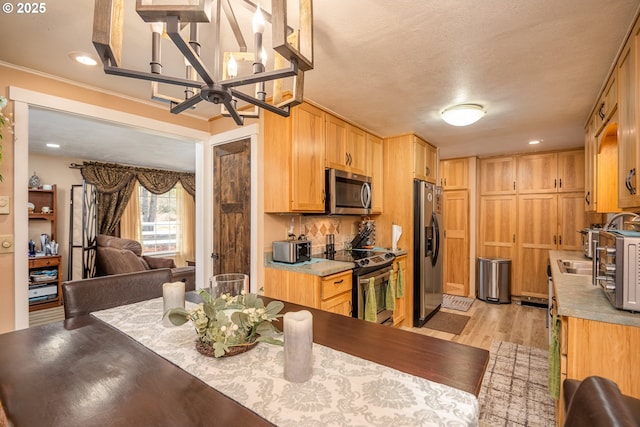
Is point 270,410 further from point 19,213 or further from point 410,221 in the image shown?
point 410,221

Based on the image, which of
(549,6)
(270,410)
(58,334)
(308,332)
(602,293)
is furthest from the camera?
(602,293)

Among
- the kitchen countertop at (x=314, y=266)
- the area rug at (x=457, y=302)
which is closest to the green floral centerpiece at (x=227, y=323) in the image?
the kitchen countertop at (x=314, y=266)

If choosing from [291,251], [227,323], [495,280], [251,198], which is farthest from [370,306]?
[495,280]

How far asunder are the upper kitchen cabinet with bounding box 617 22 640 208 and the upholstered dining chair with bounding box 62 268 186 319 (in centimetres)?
260

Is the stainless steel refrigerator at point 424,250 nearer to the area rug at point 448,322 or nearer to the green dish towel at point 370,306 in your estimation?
the area rug at point 448,322

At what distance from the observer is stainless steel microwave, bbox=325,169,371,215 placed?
9.32ft

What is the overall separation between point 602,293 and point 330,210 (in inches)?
76.1

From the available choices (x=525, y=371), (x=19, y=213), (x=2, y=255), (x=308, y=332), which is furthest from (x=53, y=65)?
(x=525, y=371)

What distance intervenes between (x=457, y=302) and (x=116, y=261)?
513 centimetres

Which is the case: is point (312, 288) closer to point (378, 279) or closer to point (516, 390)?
point (378, 279)

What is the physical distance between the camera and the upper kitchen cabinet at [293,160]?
2.51 metres

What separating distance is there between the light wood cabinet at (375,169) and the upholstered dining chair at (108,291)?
245 centimetres

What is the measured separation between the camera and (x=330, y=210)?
2824 millimetres

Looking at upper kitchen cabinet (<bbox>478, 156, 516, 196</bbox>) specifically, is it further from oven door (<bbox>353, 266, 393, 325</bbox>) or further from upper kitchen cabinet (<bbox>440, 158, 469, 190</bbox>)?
oven door (<bbox>353, 266, 393, 325</bbox>)
